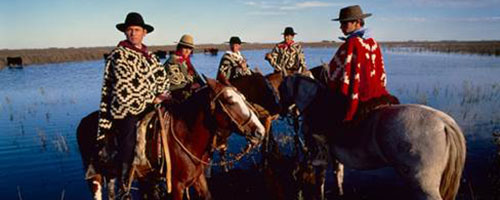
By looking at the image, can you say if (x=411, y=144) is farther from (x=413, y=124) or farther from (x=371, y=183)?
(x=371, y=183)

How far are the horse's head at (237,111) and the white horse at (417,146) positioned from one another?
5.38 ft

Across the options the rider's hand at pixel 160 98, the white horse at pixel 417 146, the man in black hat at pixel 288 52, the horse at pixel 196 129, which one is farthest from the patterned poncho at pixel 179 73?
the white horse at pixel 417 146

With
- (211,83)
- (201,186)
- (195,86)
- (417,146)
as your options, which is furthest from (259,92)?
(417,146)

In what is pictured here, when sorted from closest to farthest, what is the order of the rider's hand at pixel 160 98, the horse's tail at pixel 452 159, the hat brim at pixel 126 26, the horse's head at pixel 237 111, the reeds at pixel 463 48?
the horse's tail at pixel 452 159 → the horse's head at pixel 237 111 → the hat brim at pixel 126 26 → the rider's hand at pixel 160 98 → the reeds at pixel 463 48

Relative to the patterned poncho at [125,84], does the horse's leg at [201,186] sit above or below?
below

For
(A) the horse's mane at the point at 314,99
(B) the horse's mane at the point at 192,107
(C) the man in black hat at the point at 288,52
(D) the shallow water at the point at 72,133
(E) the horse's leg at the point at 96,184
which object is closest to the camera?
(B) the horse's mane at the point at 192,107

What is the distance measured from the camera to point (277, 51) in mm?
10703

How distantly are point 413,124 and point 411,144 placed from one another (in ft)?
0.87

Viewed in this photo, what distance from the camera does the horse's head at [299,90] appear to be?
5969 mm

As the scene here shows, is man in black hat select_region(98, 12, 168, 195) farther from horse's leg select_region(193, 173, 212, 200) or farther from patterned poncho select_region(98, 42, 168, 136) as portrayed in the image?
horse's leg select_region(193, 173, 212, 200)

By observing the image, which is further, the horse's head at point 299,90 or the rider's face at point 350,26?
the horse's head at point 299,90

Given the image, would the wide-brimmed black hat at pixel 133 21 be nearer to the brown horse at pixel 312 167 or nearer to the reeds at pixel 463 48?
the brown horse at pixel 312 167

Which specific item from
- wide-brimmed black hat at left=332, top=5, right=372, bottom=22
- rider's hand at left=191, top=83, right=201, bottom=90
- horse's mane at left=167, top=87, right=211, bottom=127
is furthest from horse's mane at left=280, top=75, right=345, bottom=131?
rider's hand at left=191, top=83, right=201, bottom=90

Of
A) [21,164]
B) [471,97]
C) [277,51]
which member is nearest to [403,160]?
[277,51]
